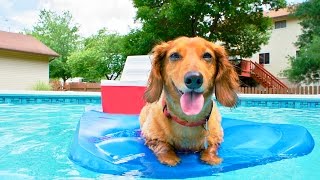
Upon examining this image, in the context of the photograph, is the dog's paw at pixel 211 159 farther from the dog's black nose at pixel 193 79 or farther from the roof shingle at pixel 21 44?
the roof shingle at pixel 21 44

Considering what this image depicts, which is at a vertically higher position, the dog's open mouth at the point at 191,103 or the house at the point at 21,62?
Answer: the house at the point at 21,62

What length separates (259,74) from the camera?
2441 cm

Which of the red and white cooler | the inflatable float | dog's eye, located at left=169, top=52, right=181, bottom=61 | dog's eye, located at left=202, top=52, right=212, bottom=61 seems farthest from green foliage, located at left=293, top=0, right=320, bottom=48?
dog's eye, located at left=169, top=52, right=181, bottom=61

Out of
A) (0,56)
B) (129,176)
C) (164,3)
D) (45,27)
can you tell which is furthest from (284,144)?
(45,27)

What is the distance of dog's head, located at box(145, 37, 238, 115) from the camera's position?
2.46 m

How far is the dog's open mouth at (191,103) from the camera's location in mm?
2525

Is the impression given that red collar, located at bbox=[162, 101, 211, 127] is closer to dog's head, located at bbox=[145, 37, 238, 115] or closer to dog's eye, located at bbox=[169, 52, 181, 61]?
dog's head, located at bbox=[145, 37, 238, 115]

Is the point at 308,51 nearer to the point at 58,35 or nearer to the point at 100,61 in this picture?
the point at 100,61

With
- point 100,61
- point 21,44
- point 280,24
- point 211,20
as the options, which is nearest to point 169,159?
point 211,20

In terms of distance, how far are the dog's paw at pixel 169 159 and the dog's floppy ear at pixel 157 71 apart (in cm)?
44

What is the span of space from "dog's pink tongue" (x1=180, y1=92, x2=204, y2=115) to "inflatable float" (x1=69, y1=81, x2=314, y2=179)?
0.39 m

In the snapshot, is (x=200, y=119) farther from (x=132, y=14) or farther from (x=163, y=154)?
(x=132, y=14)

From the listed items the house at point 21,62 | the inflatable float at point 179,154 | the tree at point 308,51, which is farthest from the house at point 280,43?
the inflatable float at point 179,154

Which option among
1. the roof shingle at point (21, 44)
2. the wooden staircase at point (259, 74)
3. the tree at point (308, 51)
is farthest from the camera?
the wooden staircase at point (259, 74)
